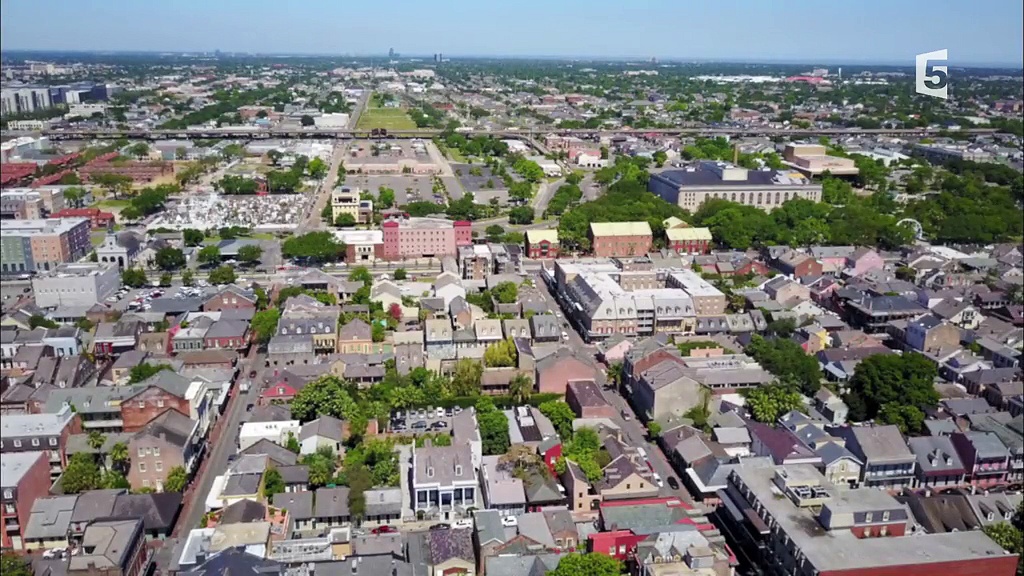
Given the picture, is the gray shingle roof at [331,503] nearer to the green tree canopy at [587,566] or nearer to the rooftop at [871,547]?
the green tree canopy at [587,566]

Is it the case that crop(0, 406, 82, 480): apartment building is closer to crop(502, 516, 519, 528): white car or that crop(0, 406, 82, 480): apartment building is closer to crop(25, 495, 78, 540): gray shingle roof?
crop(25, 495, 78, 540): gray shingle roof

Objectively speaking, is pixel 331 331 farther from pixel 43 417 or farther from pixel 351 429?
pixel 43 417

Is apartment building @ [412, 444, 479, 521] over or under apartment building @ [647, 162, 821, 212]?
under

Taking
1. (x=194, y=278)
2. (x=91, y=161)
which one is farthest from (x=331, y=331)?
(x=91, y=161)

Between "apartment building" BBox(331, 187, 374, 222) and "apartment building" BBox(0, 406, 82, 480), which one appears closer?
"apartment building" BBox(0, 406, 82, 480)

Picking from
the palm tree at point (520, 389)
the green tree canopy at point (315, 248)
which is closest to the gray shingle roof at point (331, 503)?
the palm tree at point (520, 389)

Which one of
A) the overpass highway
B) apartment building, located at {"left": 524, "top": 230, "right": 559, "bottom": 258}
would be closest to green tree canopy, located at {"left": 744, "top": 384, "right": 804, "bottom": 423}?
apartment building, located at {"left": 524, "top": 230, "right": 559, "bottom": 258}
